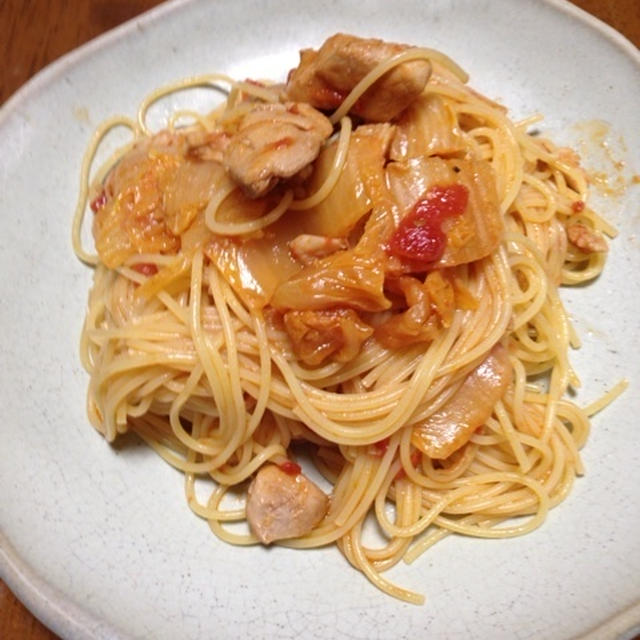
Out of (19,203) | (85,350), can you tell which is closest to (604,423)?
(85,350)

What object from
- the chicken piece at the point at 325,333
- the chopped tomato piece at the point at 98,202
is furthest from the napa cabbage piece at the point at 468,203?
the chopped tomato piece at the point at 98,202

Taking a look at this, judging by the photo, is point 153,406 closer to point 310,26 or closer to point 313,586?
point 313,586

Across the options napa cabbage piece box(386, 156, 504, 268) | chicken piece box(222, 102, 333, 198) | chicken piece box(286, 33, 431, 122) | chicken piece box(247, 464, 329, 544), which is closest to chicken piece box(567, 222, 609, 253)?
napa cabbage piece box(386, 156, 504, 268)

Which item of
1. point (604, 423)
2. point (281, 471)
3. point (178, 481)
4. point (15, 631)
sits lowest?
point (15, 631)

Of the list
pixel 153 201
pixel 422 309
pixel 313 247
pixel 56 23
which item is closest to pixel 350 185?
pixel 313 247

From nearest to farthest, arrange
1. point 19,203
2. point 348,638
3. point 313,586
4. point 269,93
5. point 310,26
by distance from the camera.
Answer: point 348,638
point 313,586
point 269,93
point 19,203
point 310,26

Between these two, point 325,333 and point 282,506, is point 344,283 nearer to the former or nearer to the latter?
point 325,333
